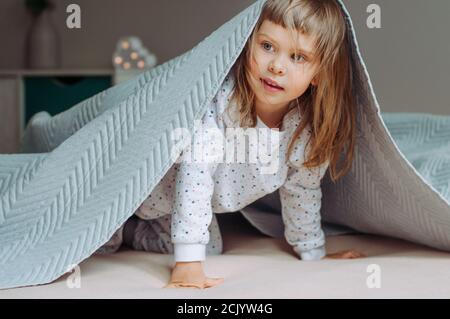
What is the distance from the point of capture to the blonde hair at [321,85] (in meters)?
1.11

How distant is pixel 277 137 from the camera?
4.01ft

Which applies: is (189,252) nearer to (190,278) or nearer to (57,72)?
(190,278)

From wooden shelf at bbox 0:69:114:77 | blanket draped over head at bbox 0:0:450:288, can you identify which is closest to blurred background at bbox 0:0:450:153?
wooden shelf at bbox 0:69:114:77

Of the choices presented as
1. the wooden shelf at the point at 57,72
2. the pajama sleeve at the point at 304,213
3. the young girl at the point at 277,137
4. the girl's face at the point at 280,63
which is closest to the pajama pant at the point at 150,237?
the young girl at the point at 277,137

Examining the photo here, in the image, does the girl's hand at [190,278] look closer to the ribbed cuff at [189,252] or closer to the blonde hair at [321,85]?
the ribbed cuff at [189,252]

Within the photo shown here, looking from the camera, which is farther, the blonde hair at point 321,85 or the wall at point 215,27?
the wall at point 215,27

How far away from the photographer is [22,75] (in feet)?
11.0

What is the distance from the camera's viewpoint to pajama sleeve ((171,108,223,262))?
1098 mm

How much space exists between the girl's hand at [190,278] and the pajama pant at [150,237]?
0.24 metres

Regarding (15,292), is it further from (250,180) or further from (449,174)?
(449,174)

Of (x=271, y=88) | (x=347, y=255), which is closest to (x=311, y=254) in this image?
(x=347, y=255)

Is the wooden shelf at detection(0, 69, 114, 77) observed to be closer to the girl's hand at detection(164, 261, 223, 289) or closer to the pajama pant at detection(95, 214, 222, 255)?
the pajama pant at detection(95, 214, 222, 255)

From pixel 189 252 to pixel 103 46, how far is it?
2630mm

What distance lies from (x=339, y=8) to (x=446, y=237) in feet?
1.35
